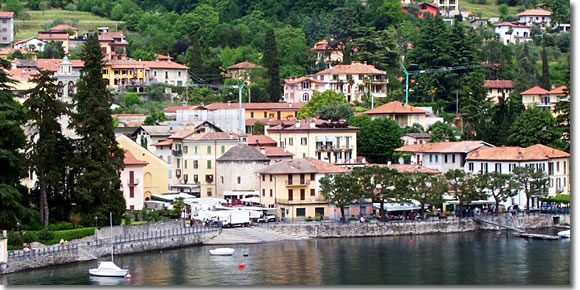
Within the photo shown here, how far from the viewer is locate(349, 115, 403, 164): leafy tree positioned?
307ft

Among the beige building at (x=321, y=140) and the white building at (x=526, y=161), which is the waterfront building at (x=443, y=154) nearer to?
the white building at (x=526, y=161)

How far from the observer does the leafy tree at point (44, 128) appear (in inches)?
2650

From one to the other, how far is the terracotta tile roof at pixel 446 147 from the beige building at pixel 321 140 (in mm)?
3343

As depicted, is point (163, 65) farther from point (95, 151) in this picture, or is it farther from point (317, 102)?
point (95, 151)

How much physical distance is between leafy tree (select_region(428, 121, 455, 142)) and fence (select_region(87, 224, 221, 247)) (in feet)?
83.3

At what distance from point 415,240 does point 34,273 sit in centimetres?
2029

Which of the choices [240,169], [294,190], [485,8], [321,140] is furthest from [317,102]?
[485,8]

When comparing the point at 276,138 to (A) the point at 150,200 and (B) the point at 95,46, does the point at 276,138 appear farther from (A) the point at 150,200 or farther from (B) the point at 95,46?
(B) the point at 95,46

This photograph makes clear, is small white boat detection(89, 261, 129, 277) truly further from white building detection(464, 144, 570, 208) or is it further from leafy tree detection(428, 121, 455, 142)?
leafy tree detection(428, 121, 455, 142)

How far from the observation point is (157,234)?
71.1m

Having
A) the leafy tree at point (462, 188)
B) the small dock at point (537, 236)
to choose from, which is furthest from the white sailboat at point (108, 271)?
the leafy tree at point (462, 188)

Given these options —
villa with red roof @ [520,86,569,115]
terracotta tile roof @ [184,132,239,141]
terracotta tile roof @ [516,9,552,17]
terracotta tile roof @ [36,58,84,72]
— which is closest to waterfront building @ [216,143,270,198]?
terracotta tile roof @ [184,132,239,141]

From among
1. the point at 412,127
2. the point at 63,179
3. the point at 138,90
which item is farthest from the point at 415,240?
the point at 138,90

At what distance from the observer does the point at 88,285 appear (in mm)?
58562
